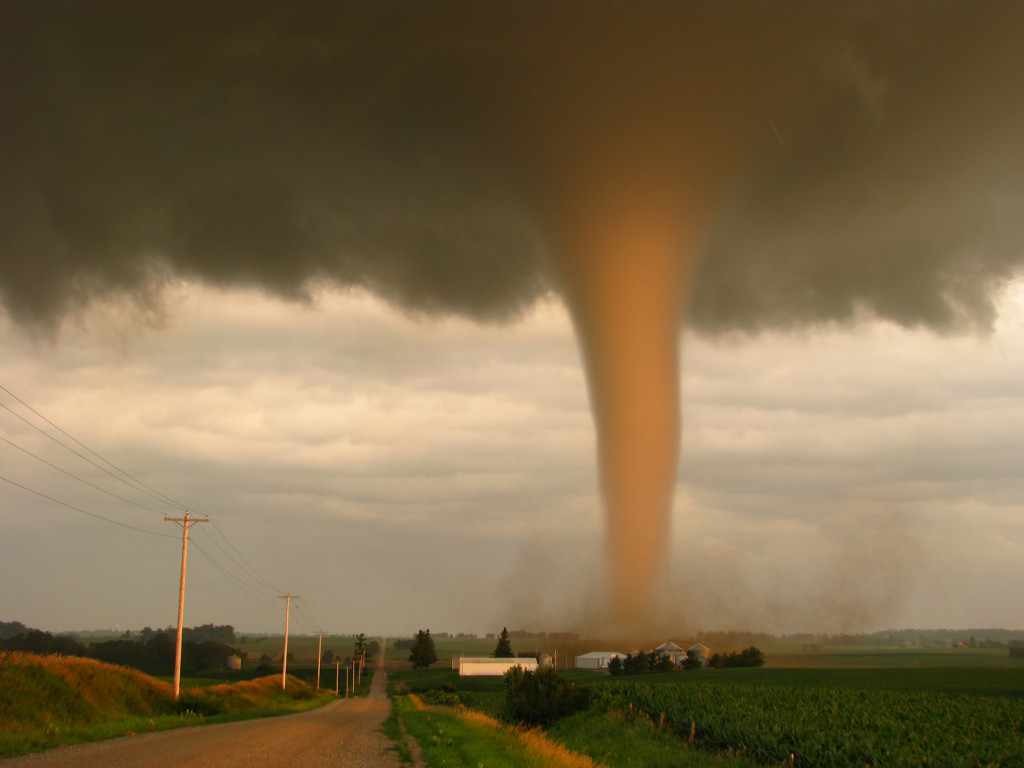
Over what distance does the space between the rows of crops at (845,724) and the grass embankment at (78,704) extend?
71.5ft

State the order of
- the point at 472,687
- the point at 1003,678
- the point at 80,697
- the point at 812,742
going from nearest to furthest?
1. the point at 812,742
2. the point at 80,697
3. the point at 1003,678
4. the point at 472,687

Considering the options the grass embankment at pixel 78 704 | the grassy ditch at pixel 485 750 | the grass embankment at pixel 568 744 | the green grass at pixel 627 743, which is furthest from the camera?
the green grass at pixel 627 743

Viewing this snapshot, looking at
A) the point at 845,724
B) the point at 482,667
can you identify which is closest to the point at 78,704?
the point at 845,724

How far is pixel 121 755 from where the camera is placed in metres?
21.3

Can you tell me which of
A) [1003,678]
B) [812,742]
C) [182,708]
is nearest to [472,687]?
[1003,678]

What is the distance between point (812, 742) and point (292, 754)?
16.0m

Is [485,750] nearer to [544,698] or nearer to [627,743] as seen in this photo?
[627,743]

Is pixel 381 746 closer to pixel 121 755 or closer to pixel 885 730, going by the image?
pixel 121 755

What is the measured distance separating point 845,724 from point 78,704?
98.6 ft

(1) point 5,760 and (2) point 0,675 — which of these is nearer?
(1) point 5,760

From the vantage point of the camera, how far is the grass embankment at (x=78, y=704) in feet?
88.3

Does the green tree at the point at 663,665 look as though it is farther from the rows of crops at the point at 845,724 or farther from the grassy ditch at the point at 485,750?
the grassy ditch at the point at 485,750

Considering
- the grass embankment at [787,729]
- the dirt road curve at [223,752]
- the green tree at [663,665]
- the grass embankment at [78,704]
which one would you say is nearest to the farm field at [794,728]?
the grass embankment at [787,729]

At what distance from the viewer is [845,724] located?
3055 cm
